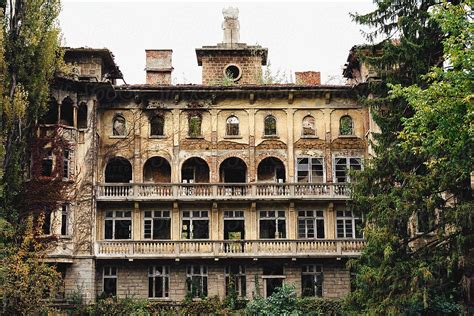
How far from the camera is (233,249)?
128 ft

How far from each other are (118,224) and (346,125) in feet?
47.7

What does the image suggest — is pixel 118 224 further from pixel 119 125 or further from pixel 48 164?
pixel 119 125

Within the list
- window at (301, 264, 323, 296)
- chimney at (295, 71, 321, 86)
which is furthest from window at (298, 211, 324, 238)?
chimney at (295, 71, 321, 86)

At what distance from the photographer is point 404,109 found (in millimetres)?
28969

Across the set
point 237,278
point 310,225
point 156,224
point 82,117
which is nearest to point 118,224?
point 156,224

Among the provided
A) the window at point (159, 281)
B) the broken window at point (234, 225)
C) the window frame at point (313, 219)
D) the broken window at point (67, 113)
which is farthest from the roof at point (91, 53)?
the window frame at point (313, 219)

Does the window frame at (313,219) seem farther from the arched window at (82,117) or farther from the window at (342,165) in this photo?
the arched window at (82,117)

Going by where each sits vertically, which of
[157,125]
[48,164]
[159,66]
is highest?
[159,66]

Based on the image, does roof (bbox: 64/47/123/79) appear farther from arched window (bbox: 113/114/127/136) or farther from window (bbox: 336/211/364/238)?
window (bbox: 336/211/364/238)

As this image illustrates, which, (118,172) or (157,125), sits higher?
(157,125)

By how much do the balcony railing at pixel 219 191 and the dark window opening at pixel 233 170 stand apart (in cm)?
190

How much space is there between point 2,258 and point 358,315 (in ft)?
47.3

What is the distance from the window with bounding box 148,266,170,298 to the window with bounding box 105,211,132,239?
101 inches

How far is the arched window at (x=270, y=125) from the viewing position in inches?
1644
